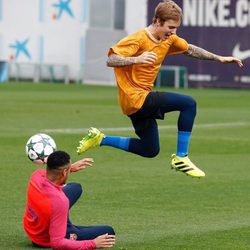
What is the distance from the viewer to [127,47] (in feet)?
45.7

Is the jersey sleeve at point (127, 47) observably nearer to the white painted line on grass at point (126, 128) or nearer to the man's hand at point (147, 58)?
the man's hand at point (147, 58)

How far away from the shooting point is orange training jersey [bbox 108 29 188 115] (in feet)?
46.2

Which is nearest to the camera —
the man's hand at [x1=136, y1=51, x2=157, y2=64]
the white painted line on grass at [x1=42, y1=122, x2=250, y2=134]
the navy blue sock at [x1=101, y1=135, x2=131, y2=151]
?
the man's hand at [x1=136, y1=51, x2=157, y2=64]

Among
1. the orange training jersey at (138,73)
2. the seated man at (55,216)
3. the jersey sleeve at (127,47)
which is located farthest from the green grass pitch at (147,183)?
the jersey sleeve at (127,47)

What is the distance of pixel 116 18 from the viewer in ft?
160

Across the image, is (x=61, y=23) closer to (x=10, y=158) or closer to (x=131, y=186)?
(x=10, y=158)

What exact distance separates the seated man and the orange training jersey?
2.40m

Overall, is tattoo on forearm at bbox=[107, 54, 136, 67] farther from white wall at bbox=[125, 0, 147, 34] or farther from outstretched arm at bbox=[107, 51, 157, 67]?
white wall at bbox=[125, 0, 147, 34]

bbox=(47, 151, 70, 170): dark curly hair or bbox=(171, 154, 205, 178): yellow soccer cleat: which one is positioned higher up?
bbox=(47, 151, 70, 170): dark curly hair

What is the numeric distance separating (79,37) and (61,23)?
0.99 meters

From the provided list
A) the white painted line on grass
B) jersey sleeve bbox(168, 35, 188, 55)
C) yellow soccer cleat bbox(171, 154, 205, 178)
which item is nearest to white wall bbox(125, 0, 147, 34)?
the white painted line on grass

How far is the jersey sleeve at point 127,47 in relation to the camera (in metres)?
13.8

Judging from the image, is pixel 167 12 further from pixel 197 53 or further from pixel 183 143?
pixel 183 143

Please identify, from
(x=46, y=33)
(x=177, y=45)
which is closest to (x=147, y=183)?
(x=177, y=45)
